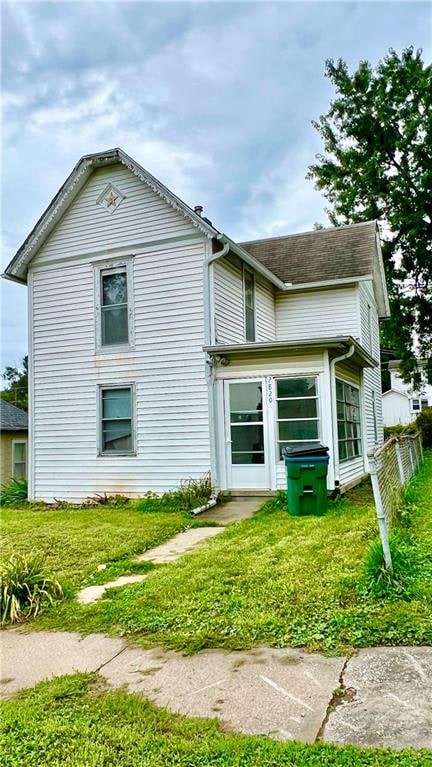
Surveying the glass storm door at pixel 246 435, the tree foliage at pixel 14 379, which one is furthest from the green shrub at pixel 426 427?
the tree foliage at pixel 14 379

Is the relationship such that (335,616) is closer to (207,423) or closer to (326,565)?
(326,565)

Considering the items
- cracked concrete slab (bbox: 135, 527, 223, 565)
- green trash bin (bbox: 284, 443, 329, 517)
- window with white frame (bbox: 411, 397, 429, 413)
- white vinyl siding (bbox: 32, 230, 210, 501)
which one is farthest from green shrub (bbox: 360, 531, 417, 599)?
window with white frame (bbox: 411, 397, 429, 413)

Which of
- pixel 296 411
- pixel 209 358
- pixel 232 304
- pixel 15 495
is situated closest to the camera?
pixel 296 411

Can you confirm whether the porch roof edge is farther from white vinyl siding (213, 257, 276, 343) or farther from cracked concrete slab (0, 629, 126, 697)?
cracked concrete slab (0, 629, 126, 697)

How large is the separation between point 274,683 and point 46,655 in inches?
70.2

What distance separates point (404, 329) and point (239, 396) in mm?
15041

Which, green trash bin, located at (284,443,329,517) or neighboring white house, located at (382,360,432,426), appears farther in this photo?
neighboring white house, located at (382,360,432,426)

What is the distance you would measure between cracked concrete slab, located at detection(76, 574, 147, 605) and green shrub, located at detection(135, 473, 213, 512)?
13.9ft

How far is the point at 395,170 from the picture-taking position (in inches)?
950

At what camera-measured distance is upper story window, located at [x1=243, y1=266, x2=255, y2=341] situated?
1296cm

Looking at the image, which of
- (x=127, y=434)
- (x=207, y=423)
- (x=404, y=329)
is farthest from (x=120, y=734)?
(x=404, y=329)

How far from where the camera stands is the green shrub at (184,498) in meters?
10.2

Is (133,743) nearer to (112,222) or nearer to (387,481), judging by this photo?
(387,481)

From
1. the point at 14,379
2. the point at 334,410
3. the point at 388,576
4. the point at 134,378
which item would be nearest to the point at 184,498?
the point at 134,378
